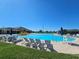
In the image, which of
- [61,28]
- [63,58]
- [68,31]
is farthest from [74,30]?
[63,58]

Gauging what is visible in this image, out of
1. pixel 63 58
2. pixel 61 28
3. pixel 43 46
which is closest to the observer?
pixel 63 58

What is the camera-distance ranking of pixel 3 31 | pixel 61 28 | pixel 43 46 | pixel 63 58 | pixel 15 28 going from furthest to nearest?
pixel 15 28 → pixel 3 31 → pixel 61 28 → pixel 43 46 → pixel 63 58

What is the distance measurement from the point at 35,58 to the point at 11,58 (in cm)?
104

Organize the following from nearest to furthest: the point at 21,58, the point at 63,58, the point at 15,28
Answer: the point at 21,58 → the point at 63,58 → the point at 15,28

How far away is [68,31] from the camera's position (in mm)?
59906

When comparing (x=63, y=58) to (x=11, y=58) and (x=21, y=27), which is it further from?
(x=21, y=27)

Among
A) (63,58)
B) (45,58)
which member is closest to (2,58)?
(45,58)

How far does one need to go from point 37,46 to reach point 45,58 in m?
5.76

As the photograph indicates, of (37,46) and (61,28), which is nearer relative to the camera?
(37,46)

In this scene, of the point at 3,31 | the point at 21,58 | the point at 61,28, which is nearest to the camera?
the point at 21,58

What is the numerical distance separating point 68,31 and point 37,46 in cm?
4865

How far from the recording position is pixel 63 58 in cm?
717

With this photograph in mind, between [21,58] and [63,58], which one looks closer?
[21,58]

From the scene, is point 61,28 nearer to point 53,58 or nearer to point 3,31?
point 3,31
